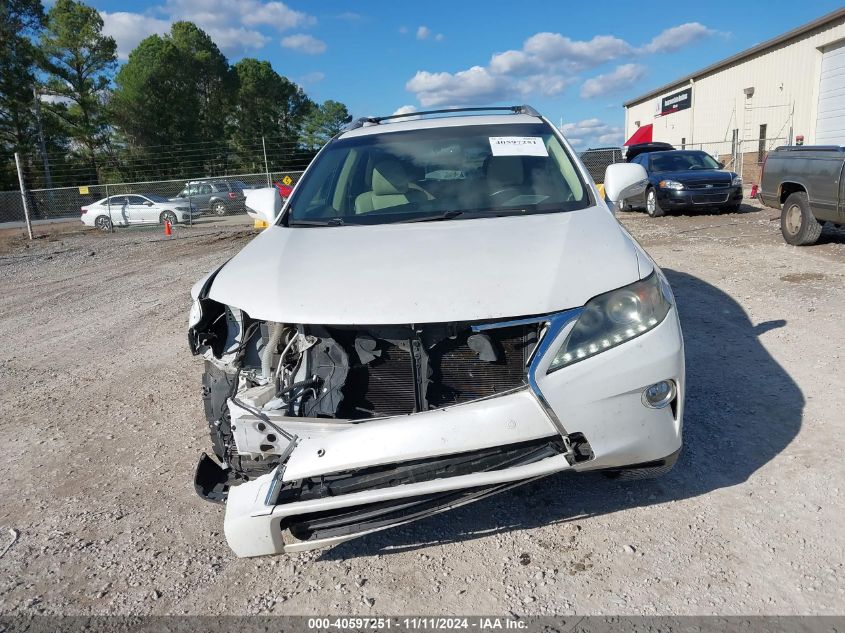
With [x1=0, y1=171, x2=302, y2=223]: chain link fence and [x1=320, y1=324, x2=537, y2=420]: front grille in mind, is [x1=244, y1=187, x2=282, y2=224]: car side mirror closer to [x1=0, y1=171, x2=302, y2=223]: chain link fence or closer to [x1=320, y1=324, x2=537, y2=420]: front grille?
[x1=320, y1=324, x2=537, y2=420]: front grille

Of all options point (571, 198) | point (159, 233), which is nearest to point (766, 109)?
point (159, 233)

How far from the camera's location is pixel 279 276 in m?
2.54

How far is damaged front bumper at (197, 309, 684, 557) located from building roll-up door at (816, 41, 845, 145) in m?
21.2

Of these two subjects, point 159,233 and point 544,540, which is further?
point 159,233

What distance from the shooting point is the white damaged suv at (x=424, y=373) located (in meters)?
2.10

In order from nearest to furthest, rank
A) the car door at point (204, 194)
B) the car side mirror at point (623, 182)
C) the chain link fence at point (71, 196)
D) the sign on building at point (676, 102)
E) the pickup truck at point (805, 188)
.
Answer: the car side mirror at point (623, 182) → the pickup truck at point (805, 188) → the chain link fence at point (71, 196) → the car door at point (204, 194) → the sign on building at point (676, 102)

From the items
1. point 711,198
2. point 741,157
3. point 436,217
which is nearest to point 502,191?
point 436,217

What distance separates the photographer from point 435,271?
2377mm

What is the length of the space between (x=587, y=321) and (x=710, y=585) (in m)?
1.06

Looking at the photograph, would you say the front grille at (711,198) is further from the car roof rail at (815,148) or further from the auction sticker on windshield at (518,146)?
the auction sticker on windshield at (518,146)

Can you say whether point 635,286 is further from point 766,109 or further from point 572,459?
point 766,109

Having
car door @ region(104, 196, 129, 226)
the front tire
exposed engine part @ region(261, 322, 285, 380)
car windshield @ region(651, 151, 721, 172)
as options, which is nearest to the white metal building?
car windshield @ region(651, 151, 721, 172)

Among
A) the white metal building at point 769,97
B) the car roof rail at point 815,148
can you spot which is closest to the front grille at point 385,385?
the car roof rail at point 815,148

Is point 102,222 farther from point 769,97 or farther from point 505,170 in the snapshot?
point 769,97
